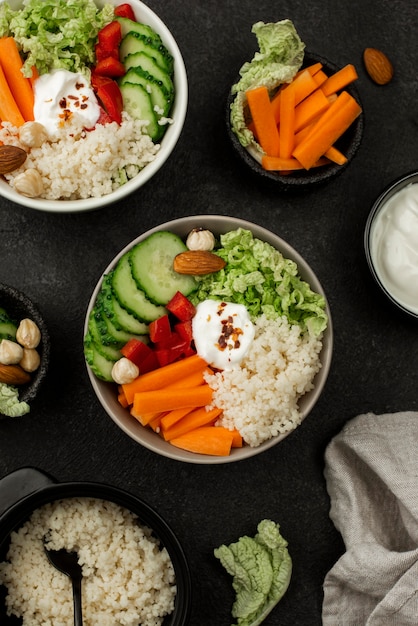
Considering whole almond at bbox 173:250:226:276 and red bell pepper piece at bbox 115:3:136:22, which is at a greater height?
red bell pepper piece at bbox 115:3:136:22

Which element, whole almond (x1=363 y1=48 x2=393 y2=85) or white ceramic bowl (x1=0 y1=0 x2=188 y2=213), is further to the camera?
whole almond (x1=363 y1=48 x2=393 y2=85)

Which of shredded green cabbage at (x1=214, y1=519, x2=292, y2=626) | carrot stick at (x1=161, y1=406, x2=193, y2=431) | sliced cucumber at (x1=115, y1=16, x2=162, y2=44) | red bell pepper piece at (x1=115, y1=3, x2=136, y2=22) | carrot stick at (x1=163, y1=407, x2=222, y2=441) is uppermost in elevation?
red bell pepper piece at (x1=115, y1=3, x2=136, y2=22)

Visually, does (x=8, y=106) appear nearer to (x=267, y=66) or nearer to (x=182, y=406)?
(x=267, y=66)

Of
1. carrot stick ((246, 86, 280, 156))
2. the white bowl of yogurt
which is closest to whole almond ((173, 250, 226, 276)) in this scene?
Result: carrot stick ((246, 86, 280, 156))

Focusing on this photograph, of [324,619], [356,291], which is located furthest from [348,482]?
[356,291]

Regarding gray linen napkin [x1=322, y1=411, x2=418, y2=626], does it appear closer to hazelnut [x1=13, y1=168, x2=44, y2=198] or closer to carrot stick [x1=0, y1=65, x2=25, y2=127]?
hazelnut [x1=13, y1=168, x2=44, y2=198]

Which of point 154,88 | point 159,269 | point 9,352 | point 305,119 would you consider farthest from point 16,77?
point 305,119

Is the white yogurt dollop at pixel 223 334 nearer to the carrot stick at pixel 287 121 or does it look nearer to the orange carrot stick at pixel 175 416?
the orange carrot stick at pixel 175 416
